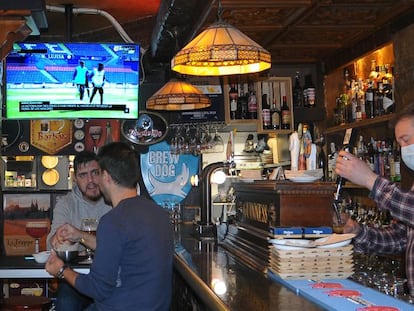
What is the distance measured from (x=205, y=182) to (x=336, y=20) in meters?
1.58

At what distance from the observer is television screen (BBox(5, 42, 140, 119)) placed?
4.85 metres

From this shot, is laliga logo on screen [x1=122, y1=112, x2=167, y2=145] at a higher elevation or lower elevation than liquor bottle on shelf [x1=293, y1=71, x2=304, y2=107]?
lower

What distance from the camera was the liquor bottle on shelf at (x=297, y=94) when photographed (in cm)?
659

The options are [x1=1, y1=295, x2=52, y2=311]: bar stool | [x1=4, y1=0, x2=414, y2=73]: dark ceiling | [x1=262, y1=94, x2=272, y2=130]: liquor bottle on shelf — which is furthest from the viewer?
[x1=262, y1=94, x2=272, y2=130]: liquor bottle on shelf

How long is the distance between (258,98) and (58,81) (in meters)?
2.26

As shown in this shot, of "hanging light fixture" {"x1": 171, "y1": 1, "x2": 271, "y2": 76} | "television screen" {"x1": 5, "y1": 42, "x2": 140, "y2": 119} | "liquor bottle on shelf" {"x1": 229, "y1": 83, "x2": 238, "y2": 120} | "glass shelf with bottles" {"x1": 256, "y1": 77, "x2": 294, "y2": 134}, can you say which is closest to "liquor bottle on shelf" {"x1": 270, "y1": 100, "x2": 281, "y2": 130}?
"glass shelf with bottles" {"x1": 256, "y1": 77, "x2": 294, "y2": 134}

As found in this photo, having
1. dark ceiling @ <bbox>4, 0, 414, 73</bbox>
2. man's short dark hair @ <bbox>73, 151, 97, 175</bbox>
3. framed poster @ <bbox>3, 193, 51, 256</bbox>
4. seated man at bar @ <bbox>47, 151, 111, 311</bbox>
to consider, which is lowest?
framed poster @ <bbox>3, 193, 51, 256</bbox>

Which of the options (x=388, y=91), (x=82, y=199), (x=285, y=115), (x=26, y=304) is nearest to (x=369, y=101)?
(x=388, y=91)

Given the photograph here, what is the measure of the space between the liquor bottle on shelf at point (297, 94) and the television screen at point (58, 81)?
7.95ft

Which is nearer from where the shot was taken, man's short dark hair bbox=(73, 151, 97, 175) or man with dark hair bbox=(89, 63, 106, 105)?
man's short dark hair bbox=(73, 151, 97, 175)

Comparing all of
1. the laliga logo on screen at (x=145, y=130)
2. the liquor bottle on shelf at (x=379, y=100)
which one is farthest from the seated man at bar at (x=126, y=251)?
the laliga logo on screen at (x=145, y=130)

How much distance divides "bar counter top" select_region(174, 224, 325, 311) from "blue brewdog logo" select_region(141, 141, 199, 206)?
2.84 metres

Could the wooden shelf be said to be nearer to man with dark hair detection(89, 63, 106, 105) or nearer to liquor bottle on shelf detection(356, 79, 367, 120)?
liquor bottle on shelf detection(356, 79, 367, 120)

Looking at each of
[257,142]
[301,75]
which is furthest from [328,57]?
[257,142]
